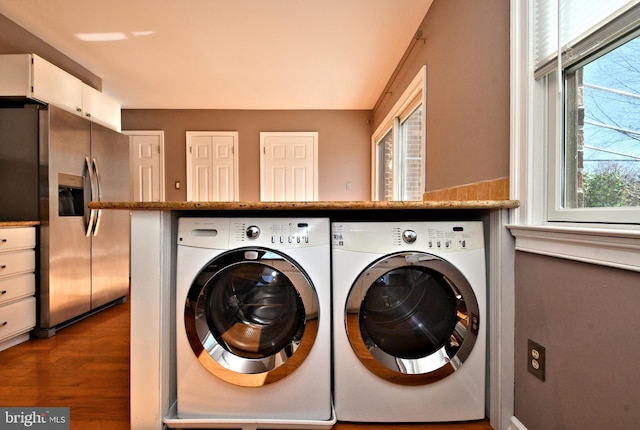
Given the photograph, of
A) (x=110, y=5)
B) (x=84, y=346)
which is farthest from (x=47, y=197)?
(x=110, y=5)

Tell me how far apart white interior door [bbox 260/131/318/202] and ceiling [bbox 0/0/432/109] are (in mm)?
739

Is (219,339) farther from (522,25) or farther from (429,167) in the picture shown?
(429,167)

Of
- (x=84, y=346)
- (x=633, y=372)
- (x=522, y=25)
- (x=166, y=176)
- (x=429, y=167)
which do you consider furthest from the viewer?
(x=166, y=176)

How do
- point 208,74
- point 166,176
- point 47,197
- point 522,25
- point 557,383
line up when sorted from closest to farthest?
point 557,383 → point 522,25 → point 47,197 → point 208,74 → point 166,176

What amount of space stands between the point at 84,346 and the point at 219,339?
146 centimetres

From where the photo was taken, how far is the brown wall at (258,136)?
4682mm

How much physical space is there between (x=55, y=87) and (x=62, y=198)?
0.88m

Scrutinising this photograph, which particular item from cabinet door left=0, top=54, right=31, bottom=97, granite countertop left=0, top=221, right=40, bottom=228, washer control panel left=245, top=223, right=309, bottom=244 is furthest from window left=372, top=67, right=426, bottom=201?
cabinet door left=0, top=54, right=31, bottom=97

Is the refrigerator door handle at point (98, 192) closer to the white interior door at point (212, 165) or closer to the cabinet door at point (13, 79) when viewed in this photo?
the cabinet door at point (13, 79)

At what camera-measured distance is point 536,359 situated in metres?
1.08

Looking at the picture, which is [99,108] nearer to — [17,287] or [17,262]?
[17,262]

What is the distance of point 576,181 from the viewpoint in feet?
3.45

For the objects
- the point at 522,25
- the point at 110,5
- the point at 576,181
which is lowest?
the point at 576,181

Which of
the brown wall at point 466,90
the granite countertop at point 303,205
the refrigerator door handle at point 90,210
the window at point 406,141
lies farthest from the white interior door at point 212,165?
the granite countertop at point 303,205
